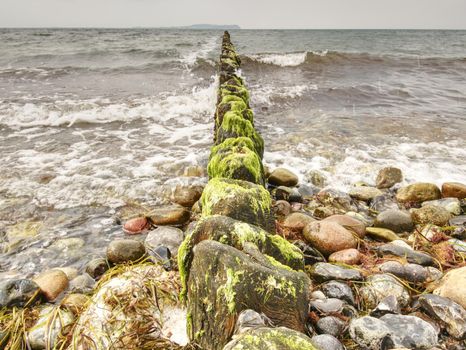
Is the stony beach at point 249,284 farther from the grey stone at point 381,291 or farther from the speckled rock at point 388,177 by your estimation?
the speckled rock at point 388,177

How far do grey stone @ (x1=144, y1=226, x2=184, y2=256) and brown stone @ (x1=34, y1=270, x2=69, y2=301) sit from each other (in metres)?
0.90

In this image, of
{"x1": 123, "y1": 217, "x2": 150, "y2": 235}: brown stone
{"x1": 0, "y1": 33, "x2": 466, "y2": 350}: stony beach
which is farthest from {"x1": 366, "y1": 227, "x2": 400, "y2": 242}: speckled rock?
{"x1": 123, "y1": 217, "x2": 150, "y2": 235}: brown stone

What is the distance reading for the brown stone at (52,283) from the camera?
124 inches

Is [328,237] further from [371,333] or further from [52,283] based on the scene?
[52,283]

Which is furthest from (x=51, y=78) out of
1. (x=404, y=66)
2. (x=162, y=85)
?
(x=404, y=66)

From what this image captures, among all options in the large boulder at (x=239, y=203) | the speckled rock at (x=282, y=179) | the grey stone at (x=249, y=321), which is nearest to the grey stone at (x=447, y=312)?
the large boulder at (x=239, y=203)

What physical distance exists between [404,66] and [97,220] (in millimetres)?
23241

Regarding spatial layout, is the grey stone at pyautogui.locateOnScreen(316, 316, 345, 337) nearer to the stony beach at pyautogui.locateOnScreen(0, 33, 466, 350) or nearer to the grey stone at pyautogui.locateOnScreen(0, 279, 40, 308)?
the stony beach at pyautogui.locateOnScreen(0, 33, 466, 350)

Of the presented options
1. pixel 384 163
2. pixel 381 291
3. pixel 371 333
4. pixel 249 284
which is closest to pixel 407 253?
pixel 381 291

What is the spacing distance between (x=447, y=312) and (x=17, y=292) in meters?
3.51

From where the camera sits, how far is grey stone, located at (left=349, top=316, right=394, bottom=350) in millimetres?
2115

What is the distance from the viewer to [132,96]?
1252 cm

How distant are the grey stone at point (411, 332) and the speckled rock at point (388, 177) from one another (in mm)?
3862

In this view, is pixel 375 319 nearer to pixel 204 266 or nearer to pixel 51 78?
pixel 204 266
